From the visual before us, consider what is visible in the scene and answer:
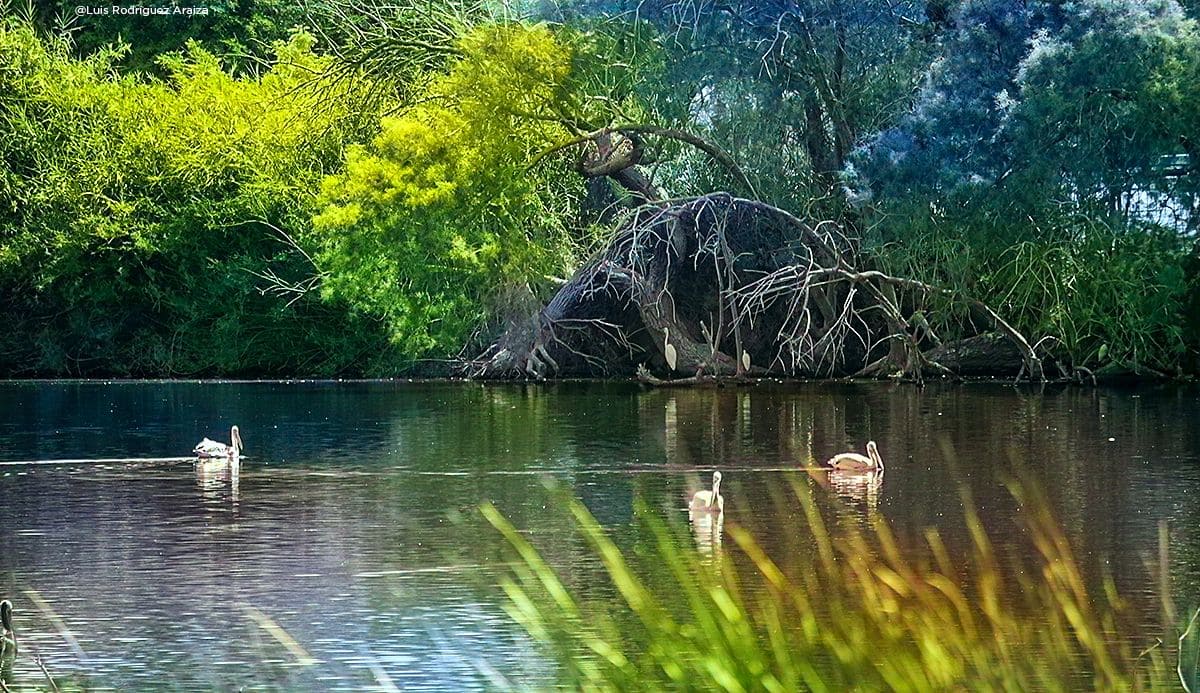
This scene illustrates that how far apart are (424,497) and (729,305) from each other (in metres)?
20.5

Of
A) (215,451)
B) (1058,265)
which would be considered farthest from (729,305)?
(215,451)

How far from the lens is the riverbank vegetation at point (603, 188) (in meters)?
37.2

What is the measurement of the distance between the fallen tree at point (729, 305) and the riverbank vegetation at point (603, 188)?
0.11m

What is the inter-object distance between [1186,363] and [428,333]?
607 inches

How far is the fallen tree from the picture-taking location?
1553 inches

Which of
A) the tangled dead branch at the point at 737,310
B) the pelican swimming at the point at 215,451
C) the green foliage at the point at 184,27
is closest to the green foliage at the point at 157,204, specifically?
the green foliage at the point at 184,27

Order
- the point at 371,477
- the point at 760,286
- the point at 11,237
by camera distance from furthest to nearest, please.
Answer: the point at 11,237
the point at 760,286
the point at 371,477

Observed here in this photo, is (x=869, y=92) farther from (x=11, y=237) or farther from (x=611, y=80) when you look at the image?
(x=11, y=237)

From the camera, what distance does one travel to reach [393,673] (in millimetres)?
11867

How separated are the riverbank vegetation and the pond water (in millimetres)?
2454

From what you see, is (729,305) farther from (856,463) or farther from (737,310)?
(856,463)

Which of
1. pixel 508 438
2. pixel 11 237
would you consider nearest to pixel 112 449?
pixel 508 438

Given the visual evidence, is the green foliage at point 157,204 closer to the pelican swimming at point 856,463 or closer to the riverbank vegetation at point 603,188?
the riverbank vegetation at point 603,188

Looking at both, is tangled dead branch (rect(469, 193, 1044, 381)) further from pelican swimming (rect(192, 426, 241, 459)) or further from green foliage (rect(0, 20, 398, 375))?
pelican swimming (rect(192, 426, 241, 459))
